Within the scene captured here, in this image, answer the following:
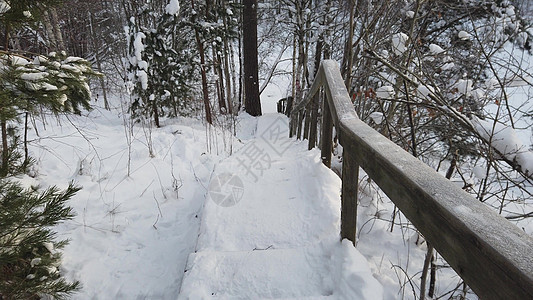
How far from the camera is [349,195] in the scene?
1639mm

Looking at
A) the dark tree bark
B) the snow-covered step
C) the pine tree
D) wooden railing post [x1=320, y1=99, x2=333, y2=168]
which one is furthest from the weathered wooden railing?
the dark tree bark

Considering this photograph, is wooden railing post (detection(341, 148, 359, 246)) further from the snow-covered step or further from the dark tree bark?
the dark tree bark

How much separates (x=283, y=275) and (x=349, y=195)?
0.59 metres

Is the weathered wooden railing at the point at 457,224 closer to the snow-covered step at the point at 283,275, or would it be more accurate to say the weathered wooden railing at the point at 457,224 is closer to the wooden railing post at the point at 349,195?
the wooden railing post at the point at 349,195

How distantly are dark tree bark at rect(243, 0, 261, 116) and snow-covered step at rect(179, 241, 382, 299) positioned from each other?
835 cm

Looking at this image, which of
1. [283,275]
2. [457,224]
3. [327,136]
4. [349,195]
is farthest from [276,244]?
[457,224]

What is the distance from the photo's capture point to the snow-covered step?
4.72 ft

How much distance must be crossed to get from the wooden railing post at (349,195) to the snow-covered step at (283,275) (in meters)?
0.10

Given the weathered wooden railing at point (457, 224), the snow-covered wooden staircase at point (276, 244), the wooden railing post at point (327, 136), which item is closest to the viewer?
the weathered wooden railing at point (457, 224)

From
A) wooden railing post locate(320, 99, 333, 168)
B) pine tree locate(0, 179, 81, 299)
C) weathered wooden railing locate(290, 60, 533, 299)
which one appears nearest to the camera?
weathered wooden railing locate(290, 60, 533, 299)

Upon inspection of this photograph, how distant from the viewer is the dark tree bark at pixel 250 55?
884 cm

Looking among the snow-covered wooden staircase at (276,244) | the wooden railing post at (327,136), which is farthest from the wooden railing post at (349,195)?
the wooden railing post at (327,136)

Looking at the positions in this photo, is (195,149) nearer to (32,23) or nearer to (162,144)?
(162,144)

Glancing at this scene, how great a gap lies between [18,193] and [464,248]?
1.99 meters
